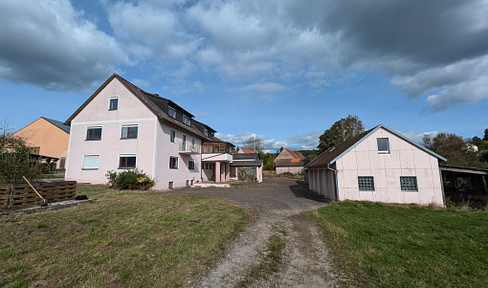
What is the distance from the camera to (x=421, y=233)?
25.2 feet

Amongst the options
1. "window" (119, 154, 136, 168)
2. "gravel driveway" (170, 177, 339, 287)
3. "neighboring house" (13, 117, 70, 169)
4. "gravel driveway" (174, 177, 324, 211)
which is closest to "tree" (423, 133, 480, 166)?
"gravel driveway" (174, 177, 324, 211)

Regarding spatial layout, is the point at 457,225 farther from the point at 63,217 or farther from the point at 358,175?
the point at 63,217

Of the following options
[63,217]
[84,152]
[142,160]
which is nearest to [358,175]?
[63,217]

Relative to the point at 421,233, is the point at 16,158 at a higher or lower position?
higher

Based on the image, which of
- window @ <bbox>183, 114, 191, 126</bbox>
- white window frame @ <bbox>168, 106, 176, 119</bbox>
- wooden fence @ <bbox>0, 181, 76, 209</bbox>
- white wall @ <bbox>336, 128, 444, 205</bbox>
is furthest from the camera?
window @ <bbox>183, 114, 191, 126</bbox>

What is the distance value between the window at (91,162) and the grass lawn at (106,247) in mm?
13443

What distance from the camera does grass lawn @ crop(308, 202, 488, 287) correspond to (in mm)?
4438

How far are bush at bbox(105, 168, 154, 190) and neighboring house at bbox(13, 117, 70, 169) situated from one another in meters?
20.3

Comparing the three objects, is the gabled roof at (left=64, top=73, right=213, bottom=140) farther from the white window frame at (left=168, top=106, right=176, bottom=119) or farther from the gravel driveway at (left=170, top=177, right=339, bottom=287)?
the gravel driveway at (left=170, top=177, right=339, bottom=287)

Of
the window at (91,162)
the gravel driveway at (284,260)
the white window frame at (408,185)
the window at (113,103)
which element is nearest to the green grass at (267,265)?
the gravel driveway at (284,260)

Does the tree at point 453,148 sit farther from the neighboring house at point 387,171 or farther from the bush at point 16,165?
the bush at point 16,165

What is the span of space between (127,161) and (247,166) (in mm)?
19463

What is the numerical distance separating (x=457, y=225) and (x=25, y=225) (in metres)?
15.0

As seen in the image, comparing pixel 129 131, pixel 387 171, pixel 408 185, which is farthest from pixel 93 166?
pixel 408 185
